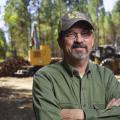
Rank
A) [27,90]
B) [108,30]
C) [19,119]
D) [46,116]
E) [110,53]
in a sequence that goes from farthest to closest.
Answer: [108,30] < [110,53] < [27,90] < [19,119] < [46,116]

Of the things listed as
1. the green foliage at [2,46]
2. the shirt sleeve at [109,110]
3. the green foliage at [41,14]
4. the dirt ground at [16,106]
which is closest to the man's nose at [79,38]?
the shirt sleeve at [109,110]

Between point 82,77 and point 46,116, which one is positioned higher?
point 82,77

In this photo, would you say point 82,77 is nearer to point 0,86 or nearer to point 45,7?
point 0,86

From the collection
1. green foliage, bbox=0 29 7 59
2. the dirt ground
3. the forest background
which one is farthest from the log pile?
green foliage, bbox=0 29 7 59

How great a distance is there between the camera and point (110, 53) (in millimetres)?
24953

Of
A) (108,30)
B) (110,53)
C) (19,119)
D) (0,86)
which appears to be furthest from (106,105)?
(108,30)

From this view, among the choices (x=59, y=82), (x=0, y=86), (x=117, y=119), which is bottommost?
(x=0, y=86)

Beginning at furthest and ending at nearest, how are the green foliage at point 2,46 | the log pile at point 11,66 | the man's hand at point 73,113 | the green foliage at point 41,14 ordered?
1. the green foliage at point 2,46
2. the green foliage at point 41,14
3. the log pile at point 11,66
4. the man's hand at point 73,113

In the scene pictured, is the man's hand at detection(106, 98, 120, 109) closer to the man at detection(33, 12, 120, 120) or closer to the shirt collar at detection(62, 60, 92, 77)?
the man at detection(33, 12, 120, 120)

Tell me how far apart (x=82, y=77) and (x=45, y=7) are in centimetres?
4772

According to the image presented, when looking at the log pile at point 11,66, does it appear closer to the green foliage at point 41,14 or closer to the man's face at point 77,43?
the green foliage at point 41,14

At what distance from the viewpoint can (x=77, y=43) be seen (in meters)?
2.85

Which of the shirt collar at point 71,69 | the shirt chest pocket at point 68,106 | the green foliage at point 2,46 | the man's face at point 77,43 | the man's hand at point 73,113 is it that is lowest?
the green foliage at point 2,46

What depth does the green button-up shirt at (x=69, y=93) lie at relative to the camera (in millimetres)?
2729
